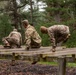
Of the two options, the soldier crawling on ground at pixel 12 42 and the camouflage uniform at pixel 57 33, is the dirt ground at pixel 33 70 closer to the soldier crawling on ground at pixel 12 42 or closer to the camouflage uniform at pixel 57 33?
the soldier crawling on ground at pixel 12 42

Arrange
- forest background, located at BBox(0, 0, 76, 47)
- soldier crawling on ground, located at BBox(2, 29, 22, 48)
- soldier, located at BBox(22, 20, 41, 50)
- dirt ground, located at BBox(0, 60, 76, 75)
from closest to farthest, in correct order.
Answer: soldier, located at BBox(22, 20, 41, 50), dirt ground, located at BBox(0, 60, 76, 75), soldier crawling on ground, located at BBox(2, 29, 22, 48), forest background, located at BBox(0, 0, 76, 47)

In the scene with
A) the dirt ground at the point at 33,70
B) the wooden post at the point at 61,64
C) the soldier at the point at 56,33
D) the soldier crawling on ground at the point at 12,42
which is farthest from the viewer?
the soldier crawling on ground at the point at 12,42

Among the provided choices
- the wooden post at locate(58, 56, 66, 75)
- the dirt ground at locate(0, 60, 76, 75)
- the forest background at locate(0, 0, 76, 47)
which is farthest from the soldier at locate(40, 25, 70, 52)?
the forest background at locate(0, 0, 76, 47)

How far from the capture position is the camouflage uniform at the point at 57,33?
35.8 feet

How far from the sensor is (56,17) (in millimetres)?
25422

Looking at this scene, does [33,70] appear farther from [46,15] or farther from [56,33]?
[46,15]

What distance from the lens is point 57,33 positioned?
11195mm

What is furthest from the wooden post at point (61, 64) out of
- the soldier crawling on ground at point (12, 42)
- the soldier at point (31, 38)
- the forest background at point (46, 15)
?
the forest background at point (46, 15)

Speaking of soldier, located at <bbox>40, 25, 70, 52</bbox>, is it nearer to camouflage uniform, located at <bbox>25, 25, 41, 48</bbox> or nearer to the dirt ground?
camouflage uniform, located at <bbox>25, 25, 41, 48</bbox>

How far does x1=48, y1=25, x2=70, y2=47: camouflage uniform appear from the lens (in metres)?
10.9

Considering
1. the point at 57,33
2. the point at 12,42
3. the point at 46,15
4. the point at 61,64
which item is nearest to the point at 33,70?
the point at 12,42

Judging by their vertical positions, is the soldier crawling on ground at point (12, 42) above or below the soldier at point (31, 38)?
below

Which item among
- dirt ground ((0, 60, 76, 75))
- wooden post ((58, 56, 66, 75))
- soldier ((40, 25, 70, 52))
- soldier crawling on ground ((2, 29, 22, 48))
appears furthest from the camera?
soldier crawling on ground ((2, 29, 22, 48))

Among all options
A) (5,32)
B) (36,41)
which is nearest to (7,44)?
(36,41)
